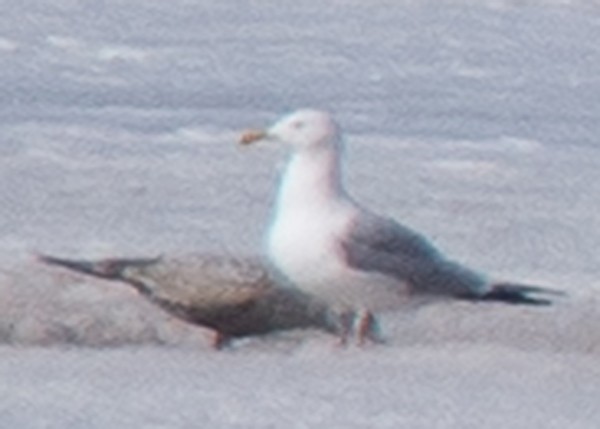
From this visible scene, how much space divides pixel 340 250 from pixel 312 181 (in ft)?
0.98

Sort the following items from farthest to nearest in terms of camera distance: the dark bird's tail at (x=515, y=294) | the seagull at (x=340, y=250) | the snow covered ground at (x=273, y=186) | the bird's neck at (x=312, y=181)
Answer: the dark bird's tail at (x=515, y=294) → the bird's neck at (x=312, y=181) → the seagull at (x=340, y=250) → the snow covered ground at (x=273, y=186)

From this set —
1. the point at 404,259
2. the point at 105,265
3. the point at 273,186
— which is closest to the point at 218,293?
the point at 105,265

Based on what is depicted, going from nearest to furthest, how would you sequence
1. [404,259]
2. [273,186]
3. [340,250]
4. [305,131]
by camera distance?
[340,250]
[404,259]
[305,131]
[273,186]

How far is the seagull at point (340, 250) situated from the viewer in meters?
7.05

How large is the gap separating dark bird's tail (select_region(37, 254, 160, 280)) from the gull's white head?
448mm

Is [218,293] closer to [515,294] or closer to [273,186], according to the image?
[515,294]

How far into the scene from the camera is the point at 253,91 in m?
12.4

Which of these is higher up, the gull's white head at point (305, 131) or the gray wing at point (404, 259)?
the gull's white head at point (305, 131)

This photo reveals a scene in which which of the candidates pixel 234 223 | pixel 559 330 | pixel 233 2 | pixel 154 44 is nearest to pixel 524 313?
pixel 559 330

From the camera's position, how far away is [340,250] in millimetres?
7055

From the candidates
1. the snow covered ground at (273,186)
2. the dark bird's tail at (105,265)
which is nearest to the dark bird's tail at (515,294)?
the snow covered ground at (273,186)

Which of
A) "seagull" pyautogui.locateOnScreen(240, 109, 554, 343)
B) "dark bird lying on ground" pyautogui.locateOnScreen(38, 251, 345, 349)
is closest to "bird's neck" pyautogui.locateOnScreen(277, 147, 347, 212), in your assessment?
"seagull" pyautogui.locateOnScreen(240, 109, 554, 343)

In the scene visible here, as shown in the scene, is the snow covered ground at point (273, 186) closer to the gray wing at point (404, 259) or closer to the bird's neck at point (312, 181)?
the gray wing at point (404, 259)

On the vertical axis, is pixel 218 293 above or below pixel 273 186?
above
